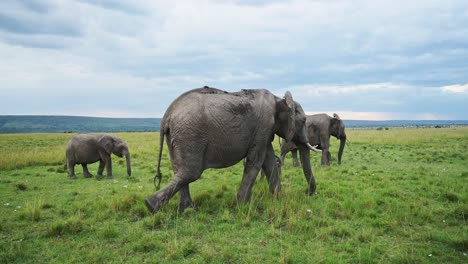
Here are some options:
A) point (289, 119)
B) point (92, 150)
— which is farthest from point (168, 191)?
point (92, 150)

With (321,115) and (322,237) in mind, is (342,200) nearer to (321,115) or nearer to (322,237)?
(322,237)

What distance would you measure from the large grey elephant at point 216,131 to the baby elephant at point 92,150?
678 cm

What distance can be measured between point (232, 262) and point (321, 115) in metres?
13.5

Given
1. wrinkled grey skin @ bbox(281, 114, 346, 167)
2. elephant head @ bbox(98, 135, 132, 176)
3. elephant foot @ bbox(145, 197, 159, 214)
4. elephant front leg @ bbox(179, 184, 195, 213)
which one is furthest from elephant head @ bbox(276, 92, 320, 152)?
elephant head @ bbox(98, 135, 132, 176)

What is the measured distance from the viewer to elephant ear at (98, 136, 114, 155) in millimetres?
13961

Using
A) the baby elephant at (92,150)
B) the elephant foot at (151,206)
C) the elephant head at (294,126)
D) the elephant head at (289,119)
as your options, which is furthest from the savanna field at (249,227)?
the baby elephant at (92,150)

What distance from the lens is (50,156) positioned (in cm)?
2005

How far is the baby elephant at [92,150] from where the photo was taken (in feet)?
45.3

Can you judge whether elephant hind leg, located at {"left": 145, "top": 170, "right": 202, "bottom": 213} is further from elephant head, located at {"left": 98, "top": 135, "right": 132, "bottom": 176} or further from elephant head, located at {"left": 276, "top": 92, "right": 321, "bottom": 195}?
A: elephant head, located at {"left": 98, "top": 135, "right": 132, "bottom": 176}

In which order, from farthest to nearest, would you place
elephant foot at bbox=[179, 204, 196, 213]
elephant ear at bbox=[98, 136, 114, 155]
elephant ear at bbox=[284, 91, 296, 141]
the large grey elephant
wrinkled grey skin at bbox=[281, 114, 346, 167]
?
1. wrinkled grey skin at bbox=[281, 114, 346, 167]
2. elephant ear at bbox=[98, 136, 114, 155]
3. elephant ear at bbox=[284, 91, 296, 141]
4. elephant foot at bbox=[179, 204, 196, 213]
5. the large grey elephant

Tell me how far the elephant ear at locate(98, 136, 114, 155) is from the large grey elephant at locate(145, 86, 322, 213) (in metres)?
6.89

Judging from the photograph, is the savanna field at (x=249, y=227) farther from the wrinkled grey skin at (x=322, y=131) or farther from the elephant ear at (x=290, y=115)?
the wrinkled grey skin at (x=322, y=131)

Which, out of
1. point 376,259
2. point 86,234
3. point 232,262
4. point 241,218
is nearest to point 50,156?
point 86,234

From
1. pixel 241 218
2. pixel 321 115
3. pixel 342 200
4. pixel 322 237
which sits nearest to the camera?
pixel 322 237
